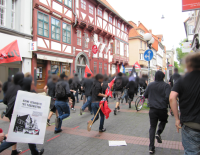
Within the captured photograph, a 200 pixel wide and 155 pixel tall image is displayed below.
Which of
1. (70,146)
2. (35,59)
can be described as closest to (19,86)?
(70,146)

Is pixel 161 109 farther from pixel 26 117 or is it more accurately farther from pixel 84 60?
pixel 84 60

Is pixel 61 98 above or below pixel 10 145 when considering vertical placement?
above

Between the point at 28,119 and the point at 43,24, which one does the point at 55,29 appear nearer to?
the point at 43,24

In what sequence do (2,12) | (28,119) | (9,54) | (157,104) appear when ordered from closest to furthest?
(28,119) < (157,104) < (9,54) < (2,12)

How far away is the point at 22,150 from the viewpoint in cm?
425

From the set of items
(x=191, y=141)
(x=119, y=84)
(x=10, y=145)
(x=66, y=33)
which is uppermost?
(x=66, y=33)

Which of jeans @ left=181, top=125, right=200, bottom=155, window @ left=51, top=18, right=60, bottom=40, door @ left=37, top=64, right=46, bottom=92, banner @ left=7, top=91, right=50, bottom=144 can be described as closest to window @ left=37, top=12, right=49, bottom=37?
window @ left=51, top=18, right=60, bottom=40

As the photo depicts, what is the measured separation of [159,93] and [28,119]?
2844 millimetres

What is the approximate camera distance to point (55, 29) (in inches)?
631

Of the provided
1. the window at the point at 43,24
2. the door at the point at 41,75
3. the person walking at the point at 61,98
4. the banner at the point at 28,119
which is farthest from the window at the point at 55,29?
the banner at the point at 28,119

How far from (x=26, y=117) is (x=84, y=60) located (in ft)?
58.3

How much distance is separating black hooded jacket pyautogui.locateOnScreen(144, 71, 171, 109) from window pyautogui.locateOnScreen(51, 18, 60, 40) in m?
13.1

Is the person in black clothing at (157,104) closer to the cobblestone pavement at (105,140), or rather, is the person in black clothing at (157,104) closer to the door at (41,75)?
the cobblestone pavement at (105,140)

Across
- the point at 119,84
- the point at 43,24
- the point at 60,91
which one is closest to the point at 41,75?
the point at 43,24
